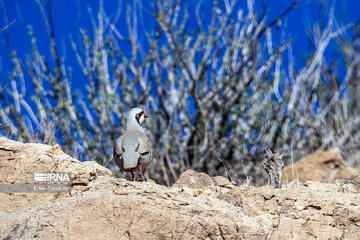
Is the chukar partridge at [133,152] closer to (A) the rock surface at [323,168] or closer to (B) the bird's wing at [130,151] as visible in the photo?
(B) the bird's wing at [130,151]

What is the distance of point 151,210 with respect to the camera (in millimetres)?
4012

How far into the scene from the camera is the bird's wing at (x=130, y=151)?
22.2 feet

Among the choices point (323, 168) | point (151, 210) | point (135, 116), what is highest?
point (135, 116)

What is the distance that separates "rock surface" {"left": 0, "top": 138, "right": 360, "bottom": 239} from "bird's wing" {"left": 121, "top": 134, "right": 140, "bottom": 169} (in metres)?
1.43

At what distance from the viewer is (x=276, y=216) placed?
15.0ft

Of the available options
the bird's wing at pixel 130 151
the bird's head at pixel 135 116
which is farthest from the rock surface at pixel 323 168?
the bird's wing at pixel 130 151

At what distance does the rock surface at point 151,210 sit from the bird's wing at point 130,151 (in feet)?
4.68

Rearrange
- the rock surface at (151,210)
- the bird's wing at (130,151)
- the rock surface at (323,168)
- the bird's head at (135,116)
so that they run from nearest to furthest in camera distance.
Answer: the rock surface at (151,210) < the bird's wing at (130,151) < the bird's head at (135,116) < the rock surface at (323,168)

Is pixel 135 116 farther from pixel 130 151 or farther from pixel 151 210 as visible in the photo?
pixel 151 210

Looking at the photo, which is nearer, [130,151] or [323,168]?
[130,151]

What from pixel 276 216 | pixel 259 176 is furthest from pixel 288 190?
pixel 259 176

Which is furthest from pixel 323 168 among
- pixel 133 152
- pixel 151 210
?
pixel 151 210

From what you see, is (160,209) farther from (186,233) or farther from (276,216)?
(276,216)

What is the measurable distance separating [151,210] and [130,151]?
2848mm
